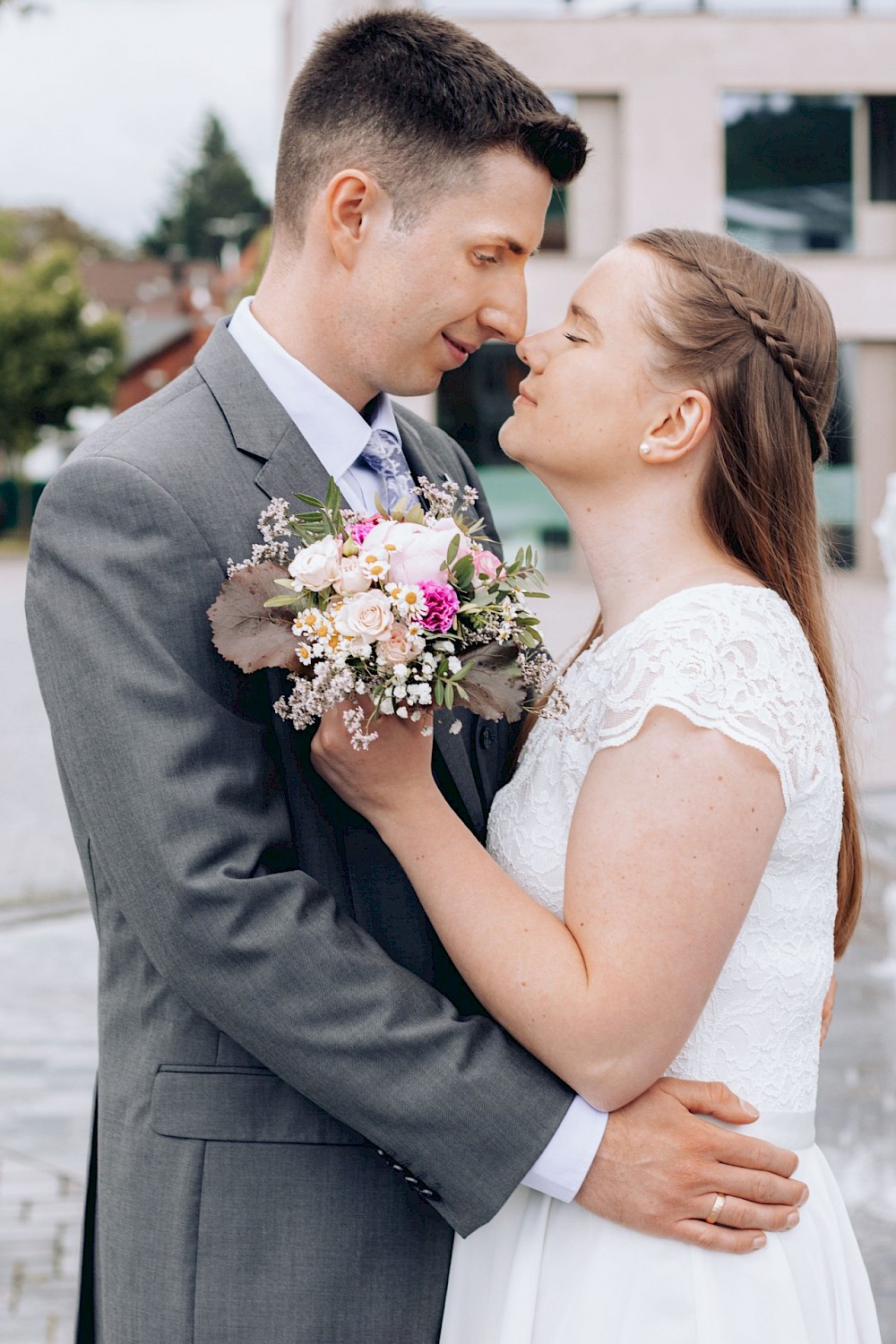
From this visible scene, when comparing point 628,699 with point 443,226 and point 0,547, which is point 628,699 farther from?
point 0,547

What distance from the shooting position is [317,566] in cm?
193

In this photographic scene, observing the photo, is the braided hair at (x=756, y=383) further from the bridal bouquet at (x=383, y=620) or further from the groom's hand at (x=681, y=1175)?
the groom's hand at (x=681, y=1175)

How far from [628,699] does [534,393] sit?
59 cm

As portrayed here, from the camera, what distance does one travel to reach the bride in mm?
2094

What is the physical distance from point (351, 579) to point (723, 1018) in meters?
0.92

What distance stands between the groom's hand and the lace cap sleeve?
494 millimetres

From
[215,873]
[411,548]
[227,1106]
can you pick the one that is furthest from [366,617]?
[227,1106]

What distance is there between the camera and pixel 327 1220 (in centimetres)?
223

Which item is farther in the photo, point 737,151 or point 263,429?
point 737,151

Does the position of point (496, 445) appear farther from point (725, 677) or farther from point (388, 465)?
point (725, 677)

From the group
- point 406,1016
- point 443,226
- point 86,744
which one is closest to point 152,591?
point 86,744

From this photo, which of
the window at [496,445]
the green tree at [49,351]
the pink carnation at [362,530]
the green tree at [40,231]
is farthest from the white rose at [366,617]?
the green tree at [40,231]

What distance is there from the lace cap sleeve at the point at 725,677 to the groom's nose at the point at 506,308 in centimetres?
65

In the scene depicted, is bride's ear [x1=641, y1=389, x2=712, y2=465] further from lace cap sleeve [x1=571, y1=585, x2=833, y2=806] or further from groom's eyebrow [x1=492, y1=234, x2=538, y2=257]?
groom's eyebrow [x1=492, y1=234, x2=538, y2=257]
